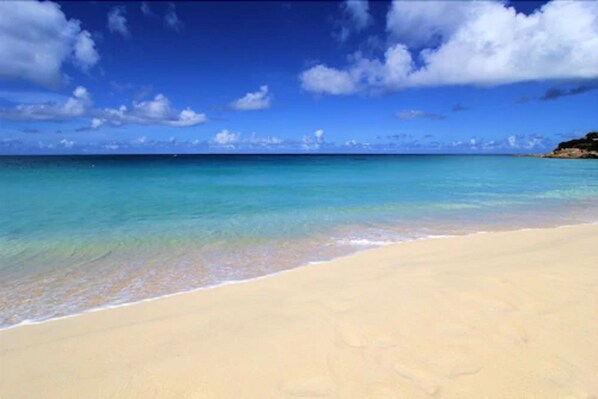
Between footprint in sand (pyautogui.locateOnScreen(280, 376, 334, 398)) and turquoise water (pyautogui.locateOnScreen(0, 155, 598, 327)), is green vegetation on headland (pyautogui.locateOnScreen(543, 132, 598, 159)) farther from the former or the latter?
footprint in sand (pyautogui.locateOnScreen(280, 376, 334, 398))

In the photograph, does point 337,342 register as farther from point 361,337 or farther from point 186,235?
point 186,235

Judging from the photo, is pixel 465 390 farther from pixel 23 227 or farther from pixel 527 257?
pixel 23 227

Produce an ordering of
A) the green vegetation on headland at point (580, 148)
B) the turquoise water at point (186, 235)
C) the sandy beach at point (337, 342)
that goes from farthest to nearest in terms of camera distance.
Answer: the green vegetation on headland at point (580, 148) → the turquoise water at point (186, 235) → the sandy beach at point (337, 342)

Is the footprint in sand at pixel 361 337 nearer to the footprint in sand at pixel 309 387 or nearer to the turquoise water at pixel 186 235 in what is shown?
the footprint in sand at pixel 309 387

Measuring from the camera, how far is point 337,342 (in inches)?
140

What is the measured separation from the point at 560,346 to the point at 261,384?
9.65ft

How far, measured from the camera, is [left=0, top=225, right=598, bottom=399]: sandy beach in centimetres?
292

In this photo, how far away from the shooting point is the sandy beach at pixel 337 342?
292cm

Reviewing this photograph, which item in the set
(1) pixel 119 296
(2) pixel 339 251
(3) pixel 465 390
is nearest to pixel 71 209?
(1) pixel 119 296

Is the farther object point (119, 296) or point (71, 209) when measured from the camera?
point (71, 209)

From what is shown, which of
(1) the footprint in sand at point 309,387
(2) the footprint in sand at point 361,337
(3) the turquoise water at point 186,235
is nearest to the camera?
(1) the footprint in sand at point 309,387

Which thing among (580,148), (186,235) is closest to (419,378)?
(186,235)

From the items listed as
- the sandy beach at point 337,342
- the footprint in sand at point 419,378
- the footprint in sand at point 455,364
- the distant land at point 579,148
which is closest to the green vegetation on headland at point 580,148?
the distant land at point 579,148

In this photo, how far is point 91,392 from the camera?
117 inches
